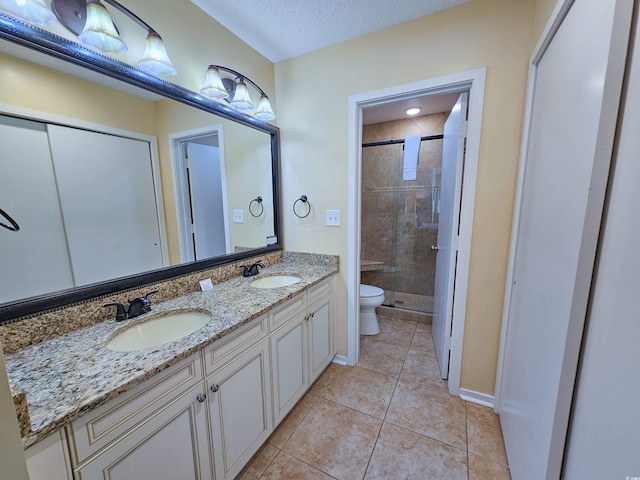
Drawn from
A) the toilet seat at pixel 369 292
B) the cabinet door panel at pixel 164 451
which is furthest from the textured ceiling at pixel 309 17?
the toilet seat at pixel 369 292

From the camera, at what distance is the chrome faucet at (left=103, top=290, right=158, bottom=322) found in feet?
3.70

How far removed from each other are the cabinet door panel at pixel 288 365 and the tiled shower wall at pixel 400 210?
1.94 m

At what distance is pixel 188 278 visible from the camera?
149cm

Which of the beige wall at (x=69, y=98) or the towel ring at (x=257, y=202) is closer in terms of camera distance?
the beige wall at (x=69, y=98)

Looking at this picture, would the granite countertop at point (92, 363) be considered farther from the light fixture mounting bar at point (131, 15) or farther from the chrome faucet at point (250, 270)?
the light fixture mounting bar at point (131, 15)

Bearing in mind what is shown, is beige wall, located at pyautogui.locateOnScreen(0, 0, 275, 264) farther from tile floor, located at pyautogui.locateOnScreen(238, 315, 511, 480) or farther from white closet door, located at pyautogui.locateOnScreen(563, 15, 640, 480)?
white closet door, located at pyautogui.locateOnScreen(563, 15, 640, 480)

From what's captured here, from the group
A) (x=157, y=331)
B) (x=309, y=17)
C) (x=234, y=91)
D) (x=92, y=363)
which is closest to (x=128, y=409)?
(x=92, y=363)

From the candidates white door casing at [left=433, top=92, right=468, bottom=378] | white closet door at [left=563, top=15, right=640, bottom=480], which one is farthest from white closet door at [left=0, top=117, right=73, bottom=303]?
white door casing at [left=433, top=92, right=468, bottom=378]

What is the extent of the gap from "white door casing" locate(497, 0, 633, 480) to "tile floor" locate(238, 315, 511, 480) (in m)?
0.21

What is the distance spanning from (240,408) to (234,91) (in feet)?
6.21

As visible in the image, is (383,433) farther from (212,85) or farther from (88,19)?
(88,19)

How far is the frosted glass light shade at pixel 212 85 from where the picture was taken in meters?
1.50

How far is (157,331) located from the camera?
1.21 meters

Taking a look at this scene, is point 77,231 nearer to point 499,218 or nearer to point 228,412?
point 228,412
